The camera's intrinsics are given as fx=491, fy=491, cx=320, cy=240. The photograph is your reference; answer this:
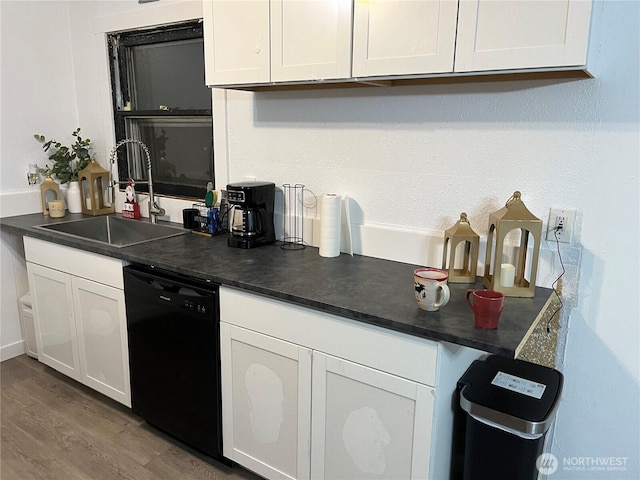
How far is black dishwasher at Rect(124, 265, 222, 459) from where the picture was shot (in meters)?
1.96

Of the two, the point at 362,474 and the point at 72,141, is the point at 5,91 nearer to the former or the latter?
the point at 72,141

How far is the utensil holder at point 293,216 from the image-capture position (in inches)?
91.9

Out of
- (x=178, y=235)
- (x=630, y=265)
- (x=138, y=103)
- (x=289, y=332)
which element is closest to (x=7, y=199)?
(x=138, y=103)

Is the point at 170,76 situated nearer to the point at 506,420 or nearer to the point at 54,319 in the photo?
the point at 54,319

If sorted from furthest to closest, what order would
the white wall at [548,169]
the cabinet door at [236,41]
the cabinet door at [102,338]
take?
the cabinet door at [102,338] → the cabinet door at [236,41] → the white wall at [548,169]

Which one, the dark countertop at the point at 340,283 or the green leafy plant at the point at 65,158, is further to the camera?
the green leafy plant at the point at 65,158

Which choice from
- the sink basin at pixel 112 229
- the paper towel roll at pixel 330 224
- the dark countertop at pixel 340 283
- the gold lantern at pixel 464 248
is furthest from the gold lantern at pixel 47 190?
the gold lantern at pixel 464 248

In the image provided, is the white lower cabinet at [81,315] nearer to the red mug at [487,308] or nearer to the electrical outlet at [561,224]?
the red mug at [487,308]

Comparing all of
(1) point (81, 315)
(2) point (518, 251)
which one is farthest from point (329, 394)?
(1) point (81, 315)

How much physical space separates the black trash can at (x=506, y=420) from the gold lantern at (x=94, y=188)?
2.45m

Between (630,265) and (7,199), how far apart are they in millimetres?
3220

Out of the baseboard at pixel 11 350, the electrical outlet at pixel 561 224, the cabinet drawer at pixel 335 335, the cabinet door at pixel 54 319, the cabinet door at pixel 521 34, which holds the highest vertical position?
the cabinet door at pixel 521 34

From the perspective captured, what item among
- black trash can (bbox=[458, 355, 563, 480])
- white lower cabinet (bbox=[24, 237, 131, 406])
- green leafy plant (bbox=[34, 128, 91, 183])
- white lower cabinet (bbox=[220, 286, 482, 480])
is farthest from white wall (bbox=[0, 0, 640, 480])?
green leafy plant (bbox=[34, 128, 91, 183])

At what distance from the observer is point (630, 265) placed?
1640 mm
